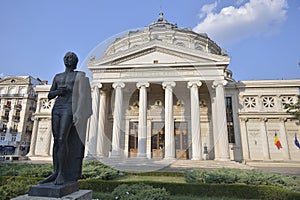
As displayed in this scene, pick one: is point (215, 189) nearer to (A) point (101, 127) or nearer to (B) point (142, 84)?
(B) point (142, 84)

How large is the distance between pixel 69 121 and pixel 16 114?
47333 millimetres

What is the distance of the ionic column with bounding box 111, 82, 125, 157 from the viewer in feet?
71.4

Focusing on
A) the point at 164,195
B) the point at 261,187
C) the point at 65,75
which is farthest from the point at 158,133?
the point at 65,75

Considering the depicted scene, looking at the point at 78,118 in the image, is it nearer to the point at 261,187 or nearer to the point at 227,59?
the point at 261,187

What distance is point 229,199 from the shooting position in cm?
823

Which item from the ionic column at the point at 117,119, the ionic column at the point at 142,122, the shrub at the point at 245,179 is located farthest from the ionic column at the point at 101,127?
the shrub at the point at 245,179

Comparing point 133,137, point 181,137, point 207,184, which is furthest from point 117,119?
point 207,184

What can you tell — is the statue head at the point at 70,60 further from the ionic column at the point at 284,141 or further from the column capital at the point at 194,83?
the ionic column at the point at 284,141

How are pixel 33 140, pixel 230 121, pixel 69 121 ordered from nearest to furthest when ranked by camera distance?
pixel 69 121 < pixel 230 121 < pixel 33 140

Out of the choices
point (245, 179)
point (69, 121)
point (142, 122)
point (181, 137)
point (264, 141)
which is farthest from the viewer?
point (181, 137)

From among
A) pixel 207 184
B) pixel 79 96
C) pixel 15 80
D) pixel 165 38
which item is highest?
pixel 165 38

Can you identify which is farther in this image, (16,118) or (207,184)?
(16,118)

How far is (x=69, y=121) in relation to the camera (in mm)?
4266

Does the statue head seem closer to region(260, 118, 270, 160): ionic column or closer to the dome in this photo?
region(260, 118, 270, 160): ionic column
